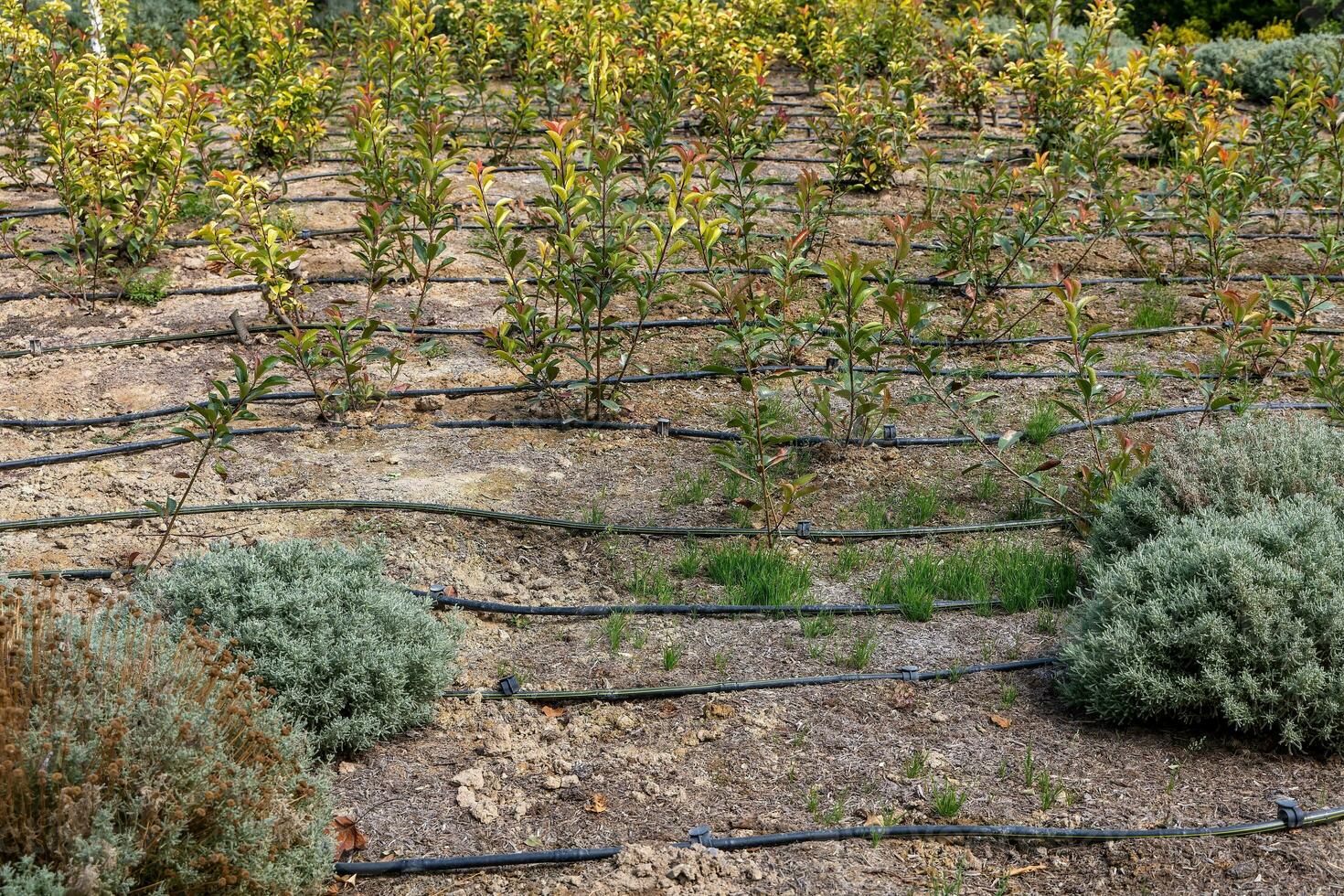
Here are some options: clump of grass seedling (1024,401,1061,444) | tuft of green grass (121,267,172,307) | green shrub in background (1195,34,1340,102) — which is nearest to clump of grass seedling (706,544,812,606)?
clump of grass seedling (1024,401,1061,444)

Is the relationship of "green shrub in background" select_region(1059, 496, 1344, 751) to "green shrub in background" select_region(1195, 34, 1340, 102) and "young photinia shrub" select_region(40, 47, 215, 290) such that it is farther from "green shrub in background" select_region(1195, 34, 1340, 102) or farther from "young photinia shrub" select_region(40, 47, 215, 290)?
"green shrub in background" select_region(1195, 34, 1340, 102)

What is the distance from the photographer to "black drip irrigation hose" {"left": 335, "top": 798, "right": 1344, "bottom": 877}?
2.58m

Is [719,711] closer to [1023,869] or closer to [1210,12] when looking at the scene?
[1023,869]

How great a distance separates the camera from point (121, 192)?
5.58 metres

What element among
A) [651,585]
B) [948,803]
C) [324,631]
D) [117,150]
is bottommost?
[651,585]

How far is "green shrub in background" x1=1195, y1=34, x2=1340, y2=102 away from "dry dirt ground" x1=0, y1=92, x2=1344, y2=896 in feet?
18.0

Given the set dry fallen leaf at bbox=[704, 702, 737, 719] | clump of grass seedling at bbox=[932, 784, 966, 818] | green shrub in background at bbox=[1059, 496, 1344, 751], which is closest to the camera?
clump of grass seedling at bbox=[932, 784, 966, 818]

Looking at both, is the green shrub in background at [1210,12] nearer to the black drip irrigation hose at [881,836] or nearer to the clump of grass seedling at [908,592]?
the clump of grass seedling at [908,592]

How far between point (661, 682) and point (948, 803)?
90 centimetres

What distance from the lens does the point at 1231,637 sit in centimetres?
287

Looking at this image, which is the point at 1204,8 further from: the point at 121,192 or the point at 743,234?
the point at 121,192

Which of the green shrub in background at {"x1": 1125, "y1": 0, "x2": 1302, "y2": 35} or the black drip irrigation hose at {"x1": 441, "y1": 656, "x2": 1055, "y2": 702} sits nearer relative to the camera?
the black drip irrigation hose at {"x1": 441, "y1": 656, "x2": 1055, "y2": 702}

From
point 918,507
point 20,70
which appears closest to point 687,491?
point 918,507

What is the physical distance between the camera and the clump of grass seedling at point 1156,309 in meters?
5.63
